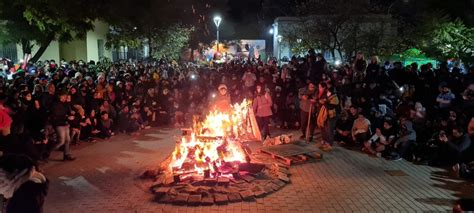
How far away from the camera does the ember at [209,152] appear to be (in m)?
8.68

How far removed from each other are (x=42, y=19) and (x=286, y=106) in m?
9.68

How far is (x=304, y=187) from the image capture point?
8469mm

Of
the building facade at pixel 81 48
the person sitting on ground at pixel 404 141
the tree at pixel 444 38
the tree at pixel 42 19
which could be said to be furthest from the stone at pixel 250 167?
the building facade at pixel 81 48

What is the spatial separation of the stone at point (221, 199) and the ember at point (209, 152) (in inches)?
30.1

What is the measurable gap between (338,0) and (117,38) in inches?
414

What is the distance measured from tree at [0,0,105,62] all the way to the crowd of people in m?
1.69

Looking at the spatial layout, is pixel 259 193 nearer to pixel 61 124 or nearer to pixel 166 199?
pixel 166 199

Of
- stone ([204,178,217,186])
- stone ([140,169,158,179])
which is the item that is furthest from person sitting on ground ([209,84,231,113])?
stone ([204,178,217,186])

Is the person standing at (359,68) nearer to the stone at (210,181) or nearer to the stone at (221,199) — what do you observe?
the stone at (210,181)

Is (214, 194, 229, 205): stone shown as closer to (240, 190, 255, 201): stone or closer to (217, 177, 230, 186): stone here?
(240, 190, 255, 201): stone

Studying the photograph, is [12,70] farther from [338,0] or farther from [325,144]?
[338,0]

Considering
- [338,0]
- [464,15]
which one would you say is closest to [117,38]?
[338,0]

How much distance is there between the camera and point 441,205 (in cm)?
754

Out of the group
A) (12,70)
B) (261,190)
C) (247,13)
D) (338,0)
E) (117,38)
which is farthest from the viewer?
(247,13)
